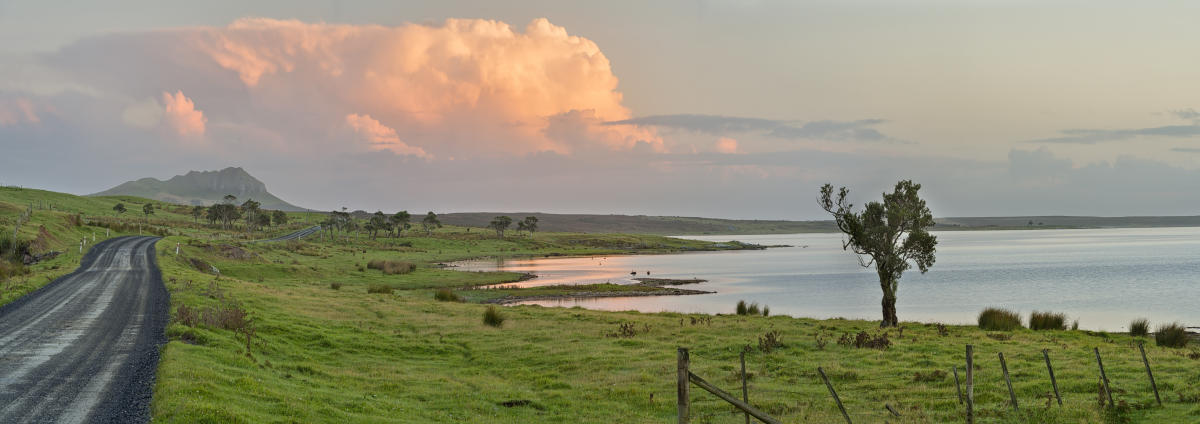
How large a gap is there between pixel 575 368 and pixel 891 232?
25537mm

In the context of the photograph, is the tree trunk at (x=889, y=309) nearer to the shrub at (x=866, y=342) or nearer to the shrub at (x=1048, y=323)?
the shrub at (x=866, y=342)

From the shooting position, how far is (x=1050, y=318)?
4347 cm

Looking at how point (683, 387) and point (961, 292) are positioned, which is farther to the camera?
point (961, 292)

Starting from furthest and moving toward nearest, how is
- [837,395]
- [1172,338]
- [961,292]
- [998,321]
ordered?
[961,292] < [998,321] < [1172,338] < [837,395]

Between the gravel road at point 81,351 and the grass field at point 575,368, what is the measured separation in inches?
34.2

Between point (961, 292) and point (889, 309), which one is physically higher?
point (889, 309)

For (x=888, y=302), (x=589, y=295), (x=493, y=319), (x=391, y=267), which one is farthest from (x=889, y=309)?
(x=391, y=267)

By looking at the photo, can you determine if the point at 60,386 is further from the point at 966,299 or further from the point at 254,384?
the point at 966,299

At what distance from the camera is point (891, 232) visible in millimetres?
42500

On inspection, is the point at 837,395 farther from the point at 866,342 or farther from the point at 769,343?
the point at 866,342

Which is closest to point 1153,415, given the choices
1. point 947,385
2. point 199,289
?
point 947,385

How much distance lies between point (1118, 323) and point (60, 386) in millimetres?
62488

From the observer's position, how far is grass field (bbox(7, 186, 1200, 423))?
18.2 metres

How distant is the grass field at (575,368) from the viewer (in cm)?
1823
